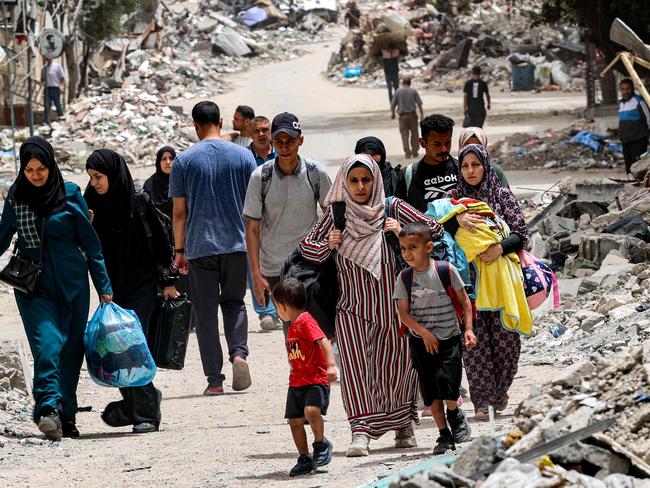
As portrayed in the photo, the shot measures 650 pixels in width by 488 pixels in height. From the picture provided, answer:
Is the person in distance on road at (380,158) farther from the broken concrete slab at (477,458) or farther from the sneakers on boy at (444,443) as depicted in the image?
the broken concrete slab at (477,458)

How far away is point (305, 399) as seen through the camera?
6.28m

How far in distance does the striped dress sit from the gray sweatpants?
2.04 meters

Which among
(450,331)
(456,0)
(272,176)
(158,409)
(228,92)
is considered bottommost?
(158,409)

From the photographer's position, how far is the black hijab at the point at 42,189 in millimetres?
7430

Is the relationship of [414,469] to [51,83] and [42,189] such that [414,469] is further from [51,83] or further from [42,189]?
[51,83]

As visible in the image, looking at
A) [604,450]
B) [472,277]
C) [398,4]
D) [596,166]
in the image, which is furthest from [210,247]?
[398,4]

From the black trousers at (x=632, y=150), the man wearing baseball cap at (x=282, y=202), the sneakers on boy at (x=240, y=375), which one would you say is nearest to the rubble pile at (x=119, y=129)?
the black trousers at (x=632, y=150)

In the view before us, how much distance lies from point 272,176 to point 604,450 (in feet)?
11.4

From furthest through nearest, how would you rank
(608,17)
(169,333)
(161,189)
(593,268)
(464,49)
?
(464,49) → (608,17) → (593,268) → (161,189) → (169,333)

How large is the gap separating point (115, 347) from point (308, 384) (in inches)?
68.8

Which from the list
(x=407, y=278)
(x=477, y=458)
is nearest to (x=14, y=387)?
(x=407, y=278)

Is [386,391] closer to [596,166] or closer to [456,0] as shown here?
[596,166]

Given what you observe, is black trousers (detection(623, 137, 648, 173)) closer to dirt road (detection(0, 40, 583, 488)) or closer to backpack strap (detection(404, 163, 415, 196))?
dirt road (detection(0, 40, 583, 488))

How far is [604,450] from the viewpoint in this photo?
4977mm
